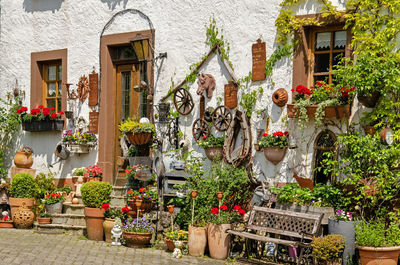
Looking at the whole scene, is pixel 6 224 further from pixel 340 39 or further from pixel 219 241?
pixel 340 39

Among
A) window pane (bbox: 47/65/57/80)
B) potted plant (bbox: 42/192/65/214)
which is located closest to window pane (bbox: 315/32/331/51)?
potted plant (bbox: 42/192/65/214)

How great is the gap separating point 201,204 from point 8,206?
4.52 metres

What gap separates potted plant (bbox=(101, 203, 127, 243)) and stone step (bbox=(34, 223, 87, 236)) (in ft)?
2.33

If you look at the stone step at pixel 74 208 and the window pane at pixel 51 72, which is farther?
the window pane at pixel 51 72

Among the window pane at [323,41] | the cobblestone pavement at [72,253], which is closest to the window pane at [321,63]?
the window pane at [323,41]

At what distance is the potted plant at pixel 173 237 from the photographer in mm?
7758

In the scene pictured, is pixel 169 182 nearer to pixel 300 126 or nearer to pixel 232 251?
pixel 232 251

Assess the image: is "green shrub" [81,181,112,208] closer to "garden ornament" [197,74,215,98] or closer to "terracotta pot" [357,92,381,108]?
"garden ornament" [197,74,215,98]

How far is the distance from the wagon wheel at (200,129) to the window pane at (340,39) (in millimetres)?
2519

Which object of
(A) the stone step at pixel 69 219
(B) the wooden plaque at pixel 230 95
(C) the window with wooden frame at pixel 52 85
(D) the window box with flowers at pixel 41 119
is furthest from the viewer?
(C) the window with wooden frame at pixel 52 85

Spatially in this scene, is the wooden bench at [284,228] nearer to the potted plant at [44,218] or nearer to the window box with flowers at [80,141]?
the potted plant at [44,218]

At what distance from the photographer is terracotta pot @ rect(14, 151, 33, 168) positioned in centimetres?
1103

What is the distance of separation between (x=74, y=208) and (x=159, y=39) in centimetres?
351

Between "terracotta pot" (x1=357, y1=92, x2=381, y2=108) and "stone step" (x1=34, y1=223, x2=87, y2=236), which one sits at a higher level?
"terracotta pot" (x1=357, y1=92, x2=381, y2=108)
